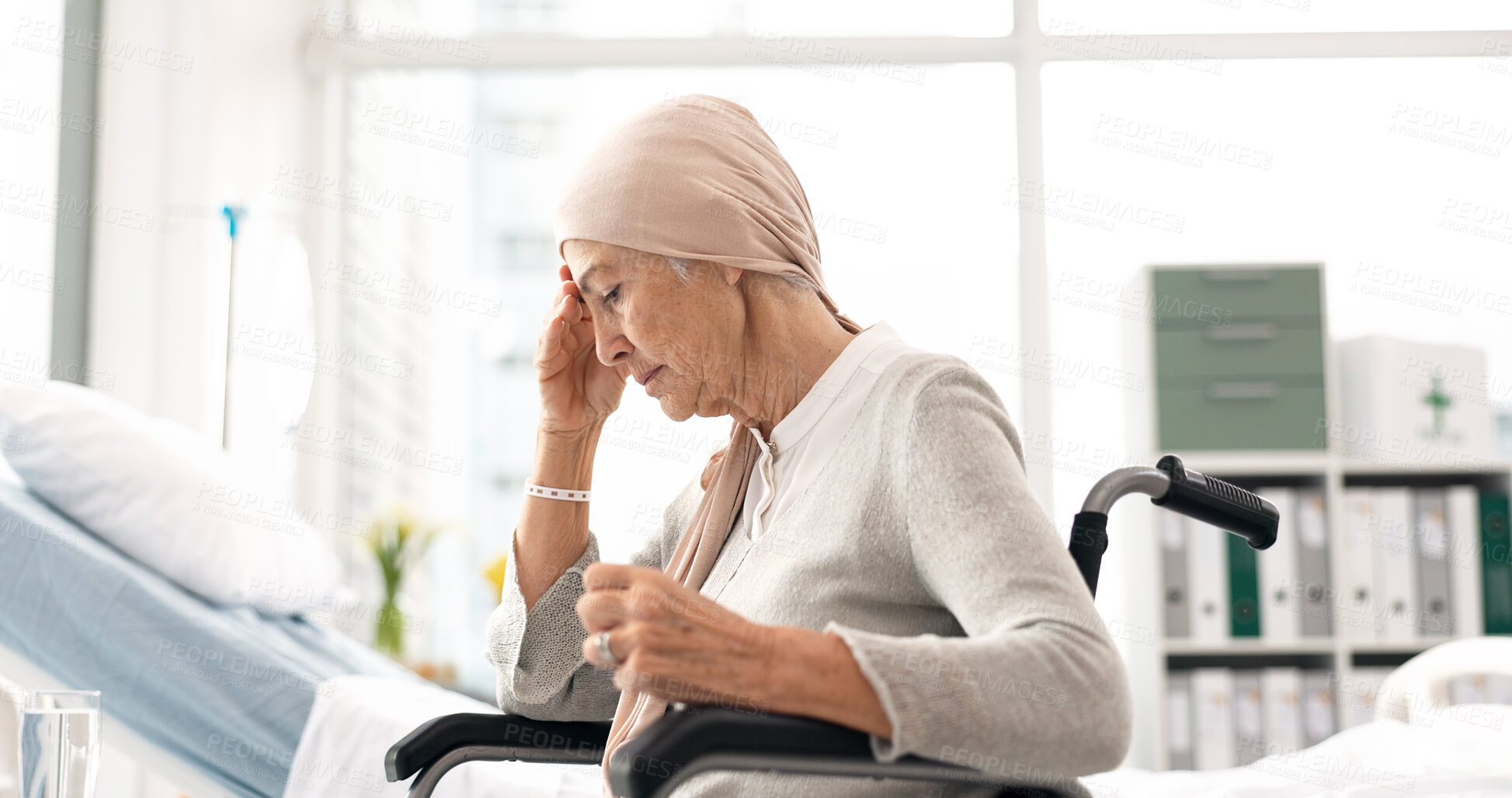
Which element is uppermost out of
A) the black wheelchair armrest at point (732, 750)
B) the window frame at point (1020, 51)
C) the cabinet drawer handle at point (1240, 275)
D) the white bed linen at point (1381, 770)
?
the window frame at point (1020, 51)

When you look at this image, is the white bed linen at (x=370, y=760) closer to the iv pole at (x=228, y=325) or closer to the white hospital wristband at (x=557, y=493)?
the white hospital wristband at (x=557, y=493)

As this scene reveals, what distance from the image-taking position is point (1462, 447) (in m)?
3.19

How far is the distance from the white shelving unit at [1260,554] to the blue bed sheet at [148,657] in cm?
229

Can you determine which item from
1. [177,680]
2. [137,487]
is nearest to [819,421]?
[177,680]

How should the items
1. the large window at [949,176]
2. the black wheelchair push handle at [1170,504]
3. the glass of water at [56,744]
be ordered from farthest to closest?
the large window at [949,176] < the glass of water at [56,744] < the black wheelchair push handle at [1170,504]

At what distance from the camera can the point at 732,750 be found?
27.1 inches

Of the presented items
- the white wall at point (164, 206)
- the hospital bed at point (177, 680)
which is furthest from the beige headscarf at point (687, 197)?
the white wall at point (164, 206)

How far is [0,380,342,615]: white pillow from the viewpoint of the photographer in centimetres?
173

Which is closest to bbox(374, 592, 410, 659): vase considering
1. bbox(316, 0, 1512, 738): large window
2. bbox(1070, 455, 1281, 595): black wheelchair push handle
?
bbox(316, 0, 1512, 738): large window

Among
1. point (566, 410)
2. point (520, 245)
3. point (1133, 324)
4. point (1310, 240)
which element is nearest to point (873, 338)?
point (566, 410)

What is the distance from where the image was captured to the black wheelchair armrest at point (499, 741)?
1100 mm

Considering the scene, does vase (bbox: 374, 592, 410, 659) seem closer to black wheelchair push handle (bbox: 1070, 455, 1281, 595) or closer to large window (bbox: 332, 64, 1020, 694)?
large window (bbox: 332, 64, 1020, 694)

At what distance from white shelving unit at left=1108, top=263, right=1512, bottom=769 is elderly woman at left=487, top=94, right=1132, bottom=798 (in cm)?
220

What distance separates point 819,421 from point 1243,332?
8.02 feet
